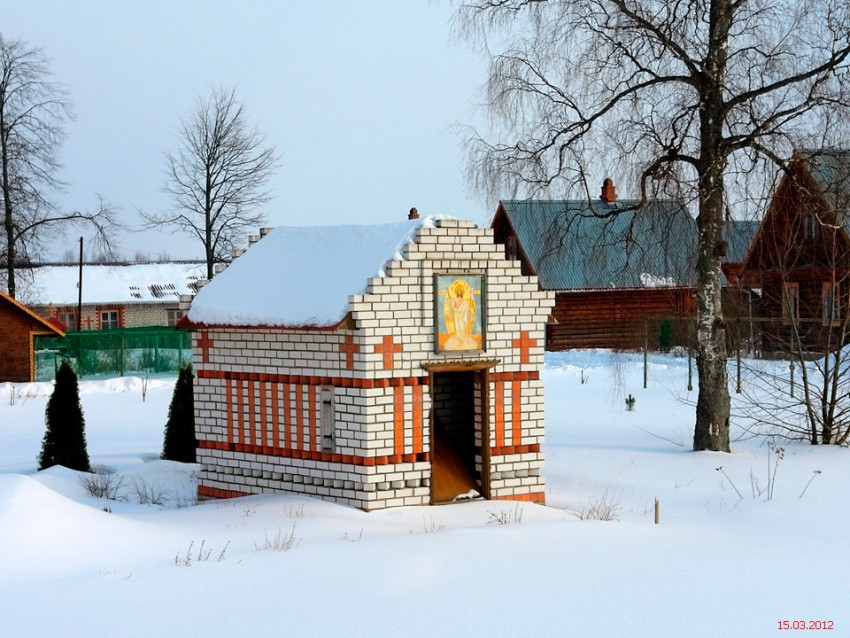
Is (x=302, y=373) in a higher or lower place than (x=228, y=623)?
higher

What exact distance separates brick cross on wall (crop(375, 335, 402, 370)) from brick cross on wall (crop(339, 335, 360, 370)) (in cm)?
29

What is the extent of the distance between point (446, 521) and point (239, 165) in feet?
102

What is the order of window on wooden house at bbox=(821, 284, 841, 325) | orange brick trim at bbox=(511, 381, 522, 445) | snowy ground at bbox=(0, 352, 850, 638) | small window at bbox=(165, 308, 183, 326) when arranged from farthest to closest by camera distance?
1. small window at bbox=(165, 308, 183, 326)
2. window on wooden house at bbox=(821, 284, 841, 325)
3. orange brick trim at bbox=(511, 381, 522, 445)
4. snowy ground at bbox=(0, 352, 850, 638)

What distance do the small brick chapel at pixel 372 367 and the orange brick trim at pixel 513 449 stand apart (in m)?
0.02

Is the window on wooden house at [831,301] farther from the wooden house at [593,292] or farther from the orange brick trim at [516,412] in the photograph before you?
the wooden house at [593,292]

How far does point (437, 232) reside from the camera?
14.4 metres

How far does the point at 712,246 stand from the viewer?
62.2ft

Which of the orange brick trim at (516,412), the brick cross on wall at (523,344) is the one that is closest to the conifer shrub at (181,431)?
the orange brick trim at (516,412)

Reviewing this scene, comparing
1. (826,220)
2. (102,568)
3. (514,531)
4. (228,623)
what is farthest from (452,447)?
(826,220)

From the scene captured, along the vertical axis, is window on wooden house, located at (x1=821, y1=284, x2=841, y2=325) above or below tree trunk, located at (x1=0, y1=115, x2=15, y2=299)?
below

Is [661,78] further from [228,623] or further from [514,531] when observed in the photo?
[228,623]

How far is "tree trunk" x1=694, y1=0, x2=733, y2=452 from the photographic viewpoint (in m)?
18.8

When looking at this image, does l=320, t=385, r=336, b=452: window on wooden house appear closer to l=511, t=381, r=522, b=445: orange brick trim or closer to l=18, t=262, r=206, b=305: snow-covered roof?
l=511, t=381, r=522, b=445: orange brick trim

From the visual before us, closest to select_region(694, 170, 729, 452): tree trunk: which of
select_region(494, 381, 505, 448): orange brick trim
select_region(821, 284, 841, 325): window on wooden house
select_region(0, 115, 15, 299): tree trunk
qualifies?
select_region(821, 284, 841, 325): window on wooden house
